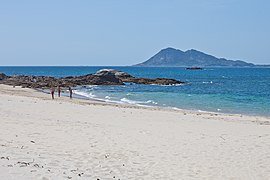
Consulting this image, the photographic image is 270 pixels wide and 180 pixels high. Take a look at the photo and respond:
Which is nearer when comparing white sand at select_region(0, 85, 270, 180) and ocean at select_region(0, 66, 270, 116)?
white sand at select_region(0, 85, 270, 180)

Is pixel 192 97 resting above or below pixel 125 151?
below

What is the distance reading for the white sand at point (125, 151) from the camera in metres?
8.70

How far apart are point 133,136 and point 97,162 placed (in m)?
4.09

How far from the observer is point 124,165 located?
9.54 m

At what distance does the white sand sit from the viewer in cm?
870

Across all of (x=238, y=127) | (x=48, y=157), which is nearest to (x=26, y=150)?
(x=48, y=157)

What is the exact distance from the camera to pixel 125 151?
1112 centimetres

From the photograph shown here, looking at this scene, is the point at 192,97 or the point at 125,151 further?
the point at 192,97

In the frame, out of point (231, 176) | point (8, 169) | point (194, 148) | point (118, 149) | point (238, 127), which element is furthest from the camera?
point (238, 127)

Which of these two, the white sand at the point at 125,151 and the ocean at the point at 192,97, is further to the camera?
the ocean at the point at 192,97

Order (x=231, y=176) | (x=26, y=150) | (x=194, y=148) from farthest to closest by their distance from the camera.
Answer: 1. (x=194, y=148)
2. (x=26, y=150)
3. (x=231, y=176)

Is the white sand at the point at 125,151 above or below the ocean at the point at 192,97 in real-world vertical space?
above

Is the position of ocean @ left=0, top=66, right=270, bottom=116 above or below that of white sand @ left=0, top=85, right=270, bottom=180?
below

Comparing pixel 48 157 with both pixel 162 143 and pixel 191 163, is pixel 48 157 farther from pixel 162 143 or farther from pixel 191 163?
pixel 162 143
